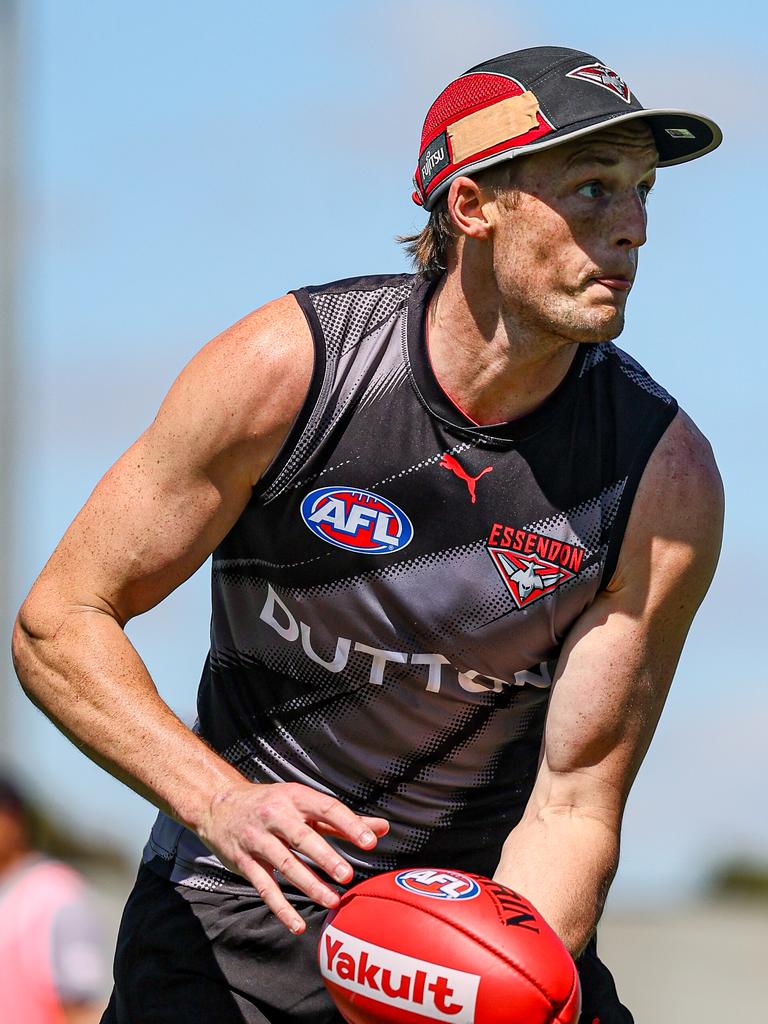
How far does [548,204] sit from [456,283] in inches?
14.3

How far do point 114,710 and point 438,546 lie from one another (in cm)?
93

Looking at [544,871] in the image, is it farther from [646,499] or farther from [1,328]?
[1,328]

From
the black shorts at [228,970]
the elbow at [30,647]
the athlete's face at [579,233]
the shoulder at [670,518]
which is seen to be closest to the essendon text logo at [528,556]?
the shoulder at [670,518]

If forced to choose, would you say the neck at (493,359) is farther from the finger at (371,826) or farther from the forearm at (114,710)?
the finger at (371,826)

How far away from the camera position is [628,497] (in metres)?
4.70

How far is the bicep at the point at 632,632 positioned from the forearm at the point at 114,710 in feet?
3.17

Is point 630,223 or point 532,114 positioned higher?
point 532,114

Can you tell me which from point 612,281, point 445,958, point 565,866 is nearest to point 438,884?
point 445,958

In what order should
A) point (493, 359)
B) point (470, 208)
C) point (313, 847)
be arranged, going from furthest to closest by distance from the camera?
1. point (470, 208)
2. point (493, 359)
3. point (313, 847)

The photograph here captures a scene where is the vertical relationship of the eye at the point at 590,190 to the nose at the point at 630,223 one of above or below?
above

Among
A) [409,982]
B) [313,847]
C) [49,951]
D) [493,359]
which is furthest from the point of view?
[49,951]

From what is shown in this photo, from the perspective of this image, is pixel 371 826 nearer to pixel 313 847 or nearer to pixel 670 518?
pixel 313 847

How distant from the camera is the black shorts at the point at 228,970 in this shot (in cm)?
475

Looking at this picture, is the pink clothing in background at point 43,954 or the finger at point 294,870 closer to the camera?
the finger at point 294,870
